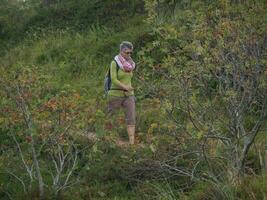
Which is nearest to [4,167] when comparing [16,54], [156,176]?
[156,176]

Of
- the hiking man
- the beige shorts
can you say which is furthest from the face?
the beige shorts

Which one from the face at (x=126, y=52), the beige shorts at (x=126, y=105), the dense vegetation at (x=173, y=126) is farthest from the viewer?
the beige shorts at (x=126, y=105)

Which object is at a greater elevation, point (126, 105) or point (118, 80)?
point (118, 80)

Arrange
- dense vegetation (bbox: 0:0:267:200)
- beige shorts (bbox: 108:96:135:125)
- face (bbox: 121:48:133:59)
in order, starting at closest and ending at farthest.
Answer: dense vegetation (bbox: 0:0:267:200) → face (bbox: 121:48:133:59) → beige shorts (bbox: 108:96:135:125)

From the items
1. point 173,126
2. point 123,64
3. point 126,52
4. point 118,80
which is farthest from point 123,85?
point 173,126

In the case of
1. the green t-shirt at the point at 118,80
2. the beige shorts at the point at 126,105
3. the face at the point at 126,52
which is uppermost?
the face at the point at 126,52

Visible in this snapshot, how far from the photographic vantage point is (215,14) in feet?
23.4

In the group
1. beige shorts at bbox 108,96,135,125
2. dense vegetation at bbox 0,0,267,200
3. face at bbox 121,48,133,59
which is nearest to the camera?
dense vegetation at bbox 0,0,267,200

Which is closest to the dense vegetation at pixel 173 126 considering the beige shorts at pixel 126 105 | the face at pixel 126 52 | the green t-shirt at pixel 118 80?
the beige shorts at pixel 126 105

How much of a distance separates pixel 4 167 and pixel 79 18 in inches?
391

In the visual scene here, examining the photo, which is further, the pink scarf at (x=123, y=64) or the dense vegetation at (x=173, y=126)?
the pink scarf at (x=123, y=64)

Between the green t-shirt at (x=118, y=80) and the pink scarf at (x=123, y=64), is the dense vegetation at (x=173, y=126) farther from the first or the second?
the pink scarf at (x=123, y=64)

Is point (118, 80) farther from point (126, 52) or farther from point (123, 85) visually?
point (126, 52)

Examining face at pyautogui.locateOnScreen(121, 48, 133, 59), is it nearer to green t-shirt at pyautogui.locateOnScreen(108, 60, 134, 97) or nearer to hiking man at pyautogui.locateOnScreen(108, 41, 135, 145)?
hiking man at pyautogui.locateOnScreen(108, 41, 135, 145)
